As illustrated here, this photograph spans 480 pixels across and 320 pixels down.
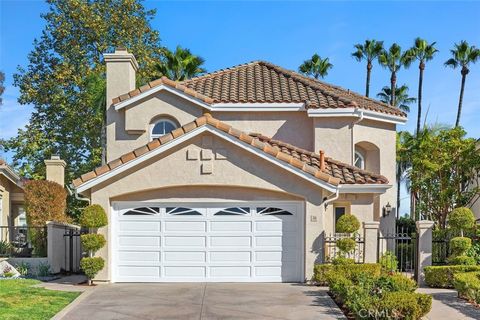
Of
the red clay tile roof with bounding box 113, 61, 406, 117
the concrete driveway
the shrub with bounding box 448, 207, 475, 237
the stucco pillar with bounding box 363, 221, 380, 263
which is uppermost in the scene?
the red clay tile roof with bounding box 113, 61, 406, 117

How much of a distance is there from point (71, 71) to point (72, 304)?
26.1 meters

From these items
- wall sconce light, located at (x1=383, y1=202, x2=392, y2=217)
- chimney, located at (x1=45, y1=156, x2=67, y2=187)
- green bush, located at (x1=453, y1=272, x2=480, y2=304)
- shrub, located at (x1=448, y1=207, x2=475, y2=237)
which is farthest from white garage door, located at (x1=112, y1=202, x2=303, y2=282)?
chimney, located at (x1=45, y1=156, x2=67, y2=187)

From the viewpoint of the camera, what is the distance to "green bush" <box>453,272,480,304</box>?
1363 cm

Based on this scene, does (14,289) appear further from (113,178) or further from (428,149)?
(428,149)

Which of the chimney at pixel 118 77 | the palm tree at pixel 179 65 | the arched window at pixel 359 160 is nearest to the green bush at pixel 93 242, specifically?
the chimney at pixel 118 77

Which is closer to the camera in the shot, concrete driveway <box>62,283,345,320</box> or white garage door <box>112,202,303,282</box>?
concrete driveway <box>62,283,345,320</box>

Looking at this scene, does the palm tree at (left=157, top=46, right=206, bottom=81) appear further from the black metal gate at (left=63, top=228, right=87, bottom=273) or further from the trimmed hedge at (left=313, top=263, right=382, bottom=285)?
the trimmed hedge at (left=313, top=263, right=382, bottom=285)

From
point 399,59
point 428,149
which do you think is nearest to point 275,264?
point 428,149

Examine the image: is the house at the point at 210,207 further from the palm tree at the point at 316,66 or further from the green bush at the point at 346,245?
the palm tree at the point at 316,66

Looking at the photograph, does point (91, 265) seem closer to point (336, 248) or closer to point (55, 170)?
point (336, 248)

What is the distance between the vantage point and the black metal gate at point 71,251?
19875 millimetres

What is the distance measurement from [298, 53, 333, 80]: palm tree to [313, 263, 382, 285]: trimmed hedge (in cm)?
3754

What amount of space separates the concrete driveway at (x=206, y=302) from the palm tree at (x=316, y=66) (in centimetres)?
3787

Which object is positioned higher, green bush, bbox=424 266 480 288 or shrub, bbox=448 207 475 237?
shrub, bbox=448 207 475 237
